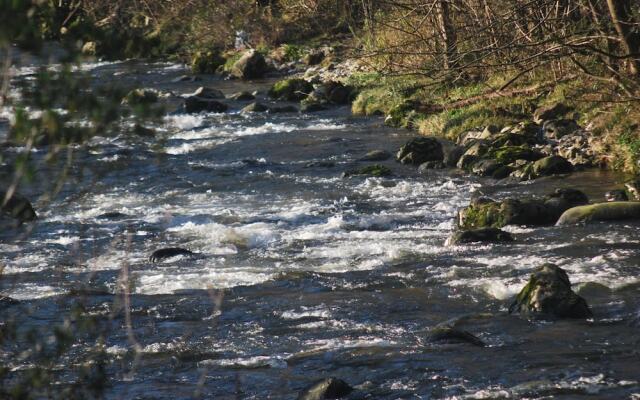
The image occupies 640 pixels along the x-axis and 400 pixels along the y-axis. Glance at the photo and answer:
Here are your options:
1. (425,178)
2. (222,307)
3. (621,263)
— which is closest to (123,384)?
(222,307)

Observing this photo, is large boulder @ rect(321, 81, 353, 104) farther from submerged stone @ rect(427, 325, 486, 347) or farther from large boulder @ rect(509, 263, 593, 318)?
submerged stone @ rect(427, 325, 486, 347)

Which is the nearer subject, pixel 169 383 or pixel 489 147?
pixel 169 383

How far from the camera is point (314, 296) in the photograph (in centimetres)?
1096

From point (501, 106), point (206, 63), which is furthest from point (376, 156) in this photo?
point (206, 63)

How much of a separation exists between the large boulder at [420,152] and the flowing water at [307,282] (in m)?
0.75

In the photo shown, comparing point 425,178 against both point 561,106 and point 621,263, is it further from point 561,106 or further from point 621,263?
point 621,263

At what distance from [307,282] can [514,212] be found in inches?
131

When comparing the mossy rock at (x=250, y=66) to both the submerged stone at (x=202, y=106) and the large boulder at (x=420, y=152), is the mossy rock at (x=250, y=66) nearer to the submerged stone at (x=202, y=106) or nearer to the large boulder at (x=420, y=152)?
the submerged stone at (x=202, y=106)

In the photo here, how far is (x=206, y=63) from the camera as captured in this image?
33.5m

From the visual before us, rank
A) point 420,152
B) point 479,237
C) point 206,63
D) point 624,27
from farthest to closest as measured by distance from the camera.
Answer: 1. point 206,63
2. point 420,152
3. point 624,27
4. point 479,237

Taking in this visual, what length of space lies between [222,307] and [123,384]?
2312mm

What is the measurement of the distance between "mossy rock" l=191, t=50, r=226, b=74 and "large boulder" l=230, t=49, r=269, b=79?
2083 millimetres

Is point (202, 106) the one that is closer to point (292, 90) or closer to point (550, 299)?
point (292, 90)

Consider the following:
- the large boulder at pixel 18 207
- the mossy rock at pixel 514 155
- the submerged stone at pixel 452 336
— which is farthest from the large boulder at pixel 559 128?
the submerged stone at pixel 452 336
